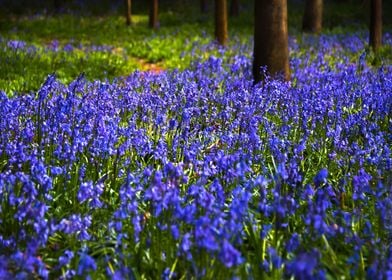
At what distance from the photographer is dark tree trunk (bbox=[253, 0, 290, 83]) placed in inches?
302

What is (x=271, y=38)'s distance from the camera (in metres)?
7.80

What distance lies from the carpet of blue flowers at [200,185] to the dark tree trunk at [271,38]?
0.72 m

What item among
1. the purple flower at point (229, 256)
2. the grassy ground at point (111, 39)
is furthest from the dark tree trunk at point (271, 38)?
the purple flower at point (229, 256)

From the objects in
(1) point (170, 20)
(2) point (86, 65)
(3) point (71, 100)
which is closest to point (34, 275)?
(3) point (71, 100)

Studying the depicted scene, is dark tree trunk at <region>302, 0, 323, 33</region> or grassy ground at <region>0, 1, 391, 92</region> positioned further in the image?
dark tree trunk at <region>302, 0, 323, 33</region>

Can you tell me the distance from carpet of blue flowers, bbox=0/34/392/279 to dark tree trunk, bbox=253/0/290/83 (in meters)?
0.72

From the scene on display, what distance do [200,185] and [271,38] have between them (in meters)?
4.76

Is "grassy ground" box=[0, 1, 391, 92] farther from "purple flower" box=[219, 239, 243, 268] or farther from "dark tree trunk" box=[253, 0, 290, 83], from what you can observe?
"purple flower" box=[219, 239, 243, 268]

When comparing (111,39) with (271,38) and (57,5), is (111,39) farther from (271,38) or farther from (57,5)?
(57,5)

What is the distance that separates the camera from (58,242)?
3.44 metres

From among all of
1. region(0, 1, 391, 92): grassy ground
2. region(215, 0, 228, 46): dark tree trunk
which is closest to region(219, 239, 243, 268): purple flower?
region(0, 1, 391, 92): grassy ground

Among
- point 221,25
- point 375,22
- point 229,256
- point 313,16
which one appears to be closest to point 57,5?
point 313,16

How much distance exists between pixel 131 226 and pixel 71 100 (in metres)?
2.16

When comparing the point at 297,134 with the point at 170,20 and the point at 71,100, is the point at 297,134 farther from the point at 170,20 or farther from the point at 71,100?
the point at 170,20
